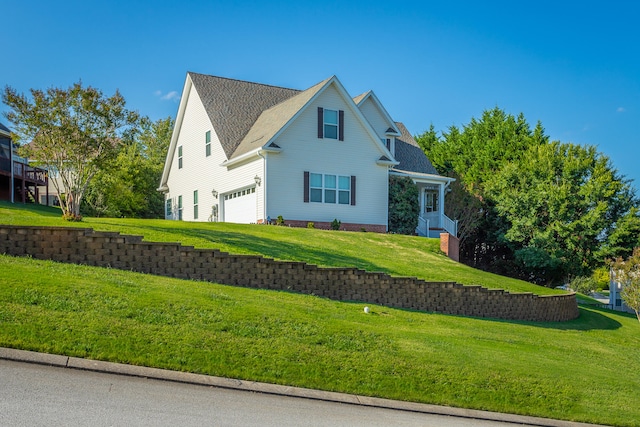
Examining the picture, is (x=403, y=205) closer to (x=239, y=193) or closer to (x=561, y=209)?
(x=239, y=193)

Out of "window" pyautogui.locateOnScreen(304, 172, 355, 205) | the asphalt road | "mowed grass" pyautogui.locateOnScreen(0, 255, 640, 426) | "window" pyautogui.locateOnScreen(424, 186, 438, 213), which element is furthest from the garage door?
the asphalt road

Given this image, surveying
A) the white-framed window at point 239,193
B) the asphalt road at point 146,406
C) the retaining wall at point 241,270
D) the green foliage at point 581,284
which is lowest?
the green foliage at point 581,284

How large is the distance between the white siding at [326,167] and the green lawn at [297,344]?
12.5 meters

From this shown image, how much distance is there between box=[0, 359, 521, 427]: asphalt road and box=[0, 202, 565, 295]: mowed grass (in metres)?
8.35

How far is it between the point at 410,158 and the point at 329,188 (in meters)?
7.51

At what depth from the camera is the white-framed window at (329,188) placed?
27.2m

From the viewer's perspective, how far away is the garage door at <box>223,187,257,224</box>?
27359mm

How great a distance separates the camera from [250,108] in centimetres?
3219

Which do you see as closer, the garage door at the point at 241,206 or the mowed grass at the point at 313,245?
the mowed grass at the point at 313,245

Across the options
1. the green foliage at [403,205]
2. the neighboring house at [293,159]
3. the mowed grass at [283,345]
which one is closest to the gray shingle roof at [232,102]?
the neighboring house at [293,159]

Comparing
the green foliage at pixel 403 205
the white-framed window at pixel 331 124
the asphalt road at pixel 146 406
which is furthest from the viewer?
the green foliage at pixel 403 205

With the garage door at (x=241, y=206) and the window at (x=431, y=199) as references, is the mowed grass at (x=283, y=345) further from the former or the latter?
the window at (x=431, y=199)

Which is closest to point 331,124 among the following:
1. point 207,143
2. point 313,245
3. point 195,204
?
point 207,143

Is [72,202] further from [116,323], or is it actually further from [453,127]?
[453,127]
